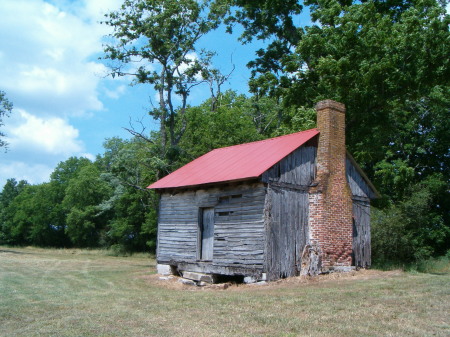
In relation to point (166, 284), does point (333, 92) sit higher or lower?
higher

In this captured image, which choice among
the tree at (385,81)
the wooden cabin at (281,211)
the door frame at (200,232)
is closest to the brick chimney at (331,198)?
the wooden cabin at (281,211)

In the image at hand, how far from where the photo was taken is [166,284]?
17188 mm

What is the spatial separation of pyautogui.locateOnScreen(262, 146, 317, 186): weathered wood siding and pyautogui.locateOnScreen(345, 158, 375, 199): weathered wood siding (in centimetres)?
178

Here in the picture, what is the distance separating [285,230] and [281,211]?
0.66m

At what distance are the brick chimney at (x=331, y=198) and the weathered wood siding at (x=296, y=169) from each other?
0.26 metres

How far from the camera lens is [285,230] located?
620 inches

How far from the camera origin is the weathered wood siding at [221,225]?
15.6 meters

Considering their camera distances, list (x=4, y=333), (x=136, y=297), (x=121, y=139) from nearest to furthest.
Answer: (x=4, y=333)
(x=136, y=297)
(x=121, y=139)

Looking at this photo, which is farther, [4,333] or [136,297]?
[136,297]

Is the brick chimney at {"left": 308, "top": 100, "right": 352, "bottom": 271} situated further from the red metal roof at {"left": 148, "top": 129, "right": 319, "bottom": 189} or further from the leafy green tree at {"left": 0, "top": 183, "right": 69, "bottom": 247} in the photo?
the leafy green tree at {"left": 0, "top": 183, "right": 69, "bottom": 247}

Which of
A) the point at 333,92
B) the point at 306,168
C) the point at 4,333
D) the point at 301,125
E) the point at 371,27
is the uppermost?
the point at 371,27

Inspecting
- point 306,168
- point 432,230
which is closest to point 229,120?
point 432,230

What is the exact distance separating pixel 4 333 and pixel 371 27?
66.3 ft

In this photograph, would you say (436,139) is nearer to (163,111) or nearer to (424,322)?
(163,111)
